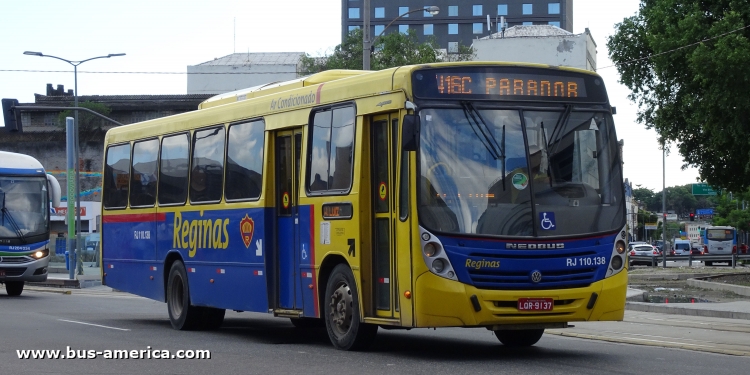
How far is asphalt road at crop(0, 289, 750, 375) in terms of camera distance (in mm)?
11109

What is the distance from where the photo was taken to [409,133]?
1138 cm

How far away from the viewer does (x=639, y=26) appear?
133 ft

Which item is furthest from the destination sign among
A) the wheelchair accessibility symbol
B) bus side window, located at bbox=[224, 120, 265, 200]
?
bus side window, located at bbox=[224, 120, 265, 200]

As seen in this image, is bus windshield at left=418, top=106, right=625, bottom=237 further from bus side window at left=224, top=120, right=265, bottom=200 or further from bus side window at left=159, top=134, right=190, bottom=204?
bus side window at left=159, top=134, right=190, bottom=204

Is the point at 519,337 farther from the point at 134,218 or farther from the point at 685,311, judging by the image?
the point at 685,311

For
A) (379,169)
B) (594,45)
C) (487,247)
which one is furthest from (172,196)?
(594,45)

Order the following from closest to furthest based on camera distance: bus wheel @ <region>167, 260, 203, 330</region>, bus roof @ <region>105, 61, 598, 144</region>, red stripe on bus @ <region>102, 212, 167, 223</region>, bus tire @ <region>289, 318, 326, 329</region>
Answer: bus roof @ <region>105, 61, 598, 144</region>
bus tire @ <region>289, 318, 326, 329</region>
bus wheel @ <region>167, 260, 203, 330</region>
red stripe on bus @ <region>102, 212, 167, 223</region>

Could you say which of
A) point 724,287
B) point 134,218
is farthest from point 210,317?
point 724,287

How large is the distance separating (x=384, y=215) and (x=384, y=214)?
10 mm

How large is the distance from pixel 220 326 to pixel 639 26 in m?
26.5

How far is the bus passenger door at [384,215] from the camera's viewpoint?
12.0m

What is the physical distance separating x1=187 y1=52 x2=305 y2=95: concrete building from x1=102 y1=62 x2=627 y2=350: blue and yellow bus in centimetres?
8237

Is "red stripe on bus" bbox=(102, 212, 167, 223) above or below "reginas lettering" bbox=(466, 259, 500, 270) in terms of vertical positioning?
above

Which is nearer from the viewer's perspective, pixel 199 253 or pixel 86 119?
pixel 199 253
